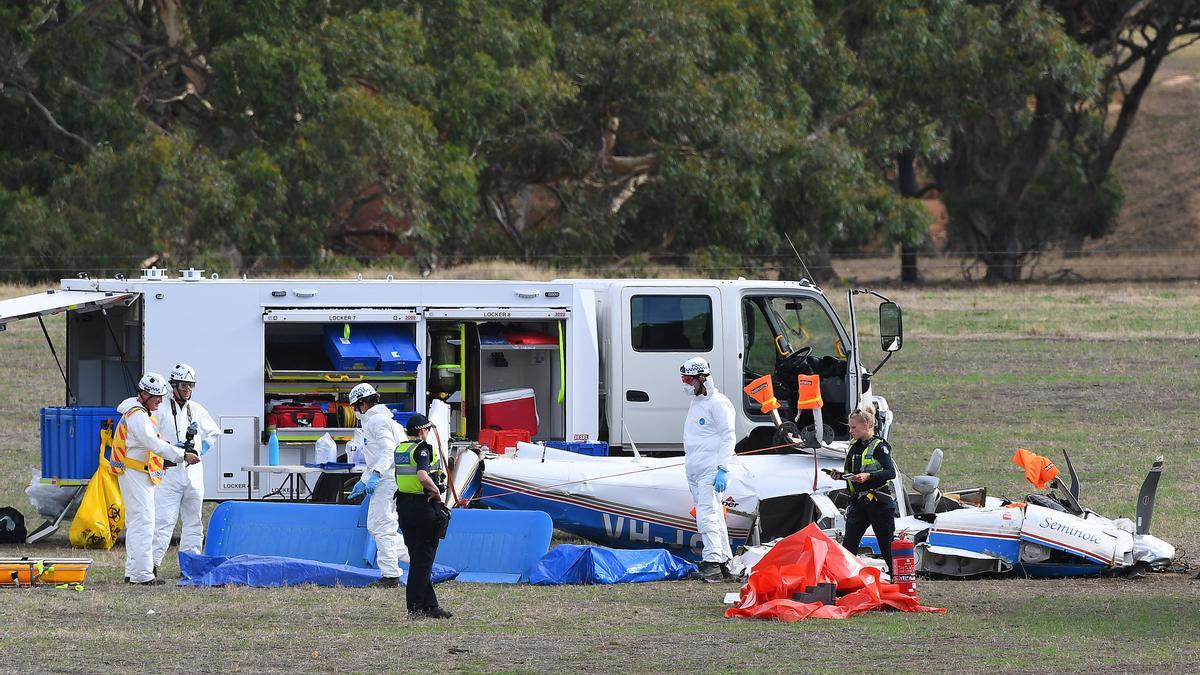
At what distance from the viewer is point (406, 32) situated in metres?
40.3

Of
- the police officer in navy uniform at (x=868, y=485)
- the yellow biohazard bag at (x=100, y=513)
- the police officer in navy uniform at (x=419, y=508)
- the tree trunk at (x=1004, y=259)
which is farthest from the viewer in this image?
the tree trunk at (x=1004, y=259)

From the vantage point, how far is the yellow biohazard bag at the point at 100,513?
45.8 ft

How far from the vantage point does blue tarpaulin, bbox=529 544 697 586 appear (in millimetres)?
12555

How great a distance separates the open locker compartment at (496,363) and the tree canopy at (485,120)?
855 inches

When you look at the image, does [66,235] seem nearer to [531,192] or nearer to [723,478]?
[531,192]

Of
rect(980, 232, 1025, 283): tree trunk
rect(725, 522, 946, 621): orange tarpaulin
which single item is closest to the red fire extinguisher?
rect(725, 522, 946, 621): orange tarpaulin

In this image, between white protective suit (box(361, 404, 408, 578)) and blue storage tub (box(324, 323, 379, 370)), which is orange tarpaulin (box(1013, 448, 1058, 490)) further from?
blue storage tub (box(324, 323, 379, 370))

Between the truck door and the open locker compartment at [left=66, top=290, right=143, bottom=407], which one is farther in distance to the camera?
the open locker compartment at [left=66, top=290, right=143, bottom=407]

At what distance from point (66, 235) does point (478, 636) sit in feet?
96.4

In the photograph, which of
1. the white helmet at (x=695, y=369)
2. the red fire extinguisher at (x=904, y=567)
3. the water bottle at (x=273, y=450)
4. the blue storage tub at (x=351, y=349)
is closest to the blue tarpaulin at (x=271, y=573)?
the water bottle at (x=273, y=450)

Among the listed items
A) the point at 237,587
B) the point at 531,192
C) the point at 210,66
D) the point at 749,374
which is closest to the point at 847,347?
the point at 749,374

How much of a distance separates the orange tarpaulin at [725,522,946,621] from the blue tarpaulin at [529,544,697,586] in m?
1.50

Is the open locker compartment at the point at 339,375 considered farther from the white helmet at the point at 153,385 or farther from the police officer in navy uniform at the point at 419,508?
the police officer in navy uniform at the point at 419,508

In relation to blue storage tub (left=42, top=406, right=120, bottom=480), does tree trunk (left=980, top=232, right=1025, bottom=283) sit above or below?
above
